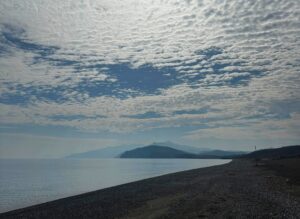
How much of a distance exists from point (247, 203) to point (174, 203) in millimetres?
8725

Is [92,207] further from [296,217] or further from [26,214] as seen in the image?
[296,217]

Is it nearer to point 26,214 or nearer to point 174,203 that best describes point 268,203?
point 174,203

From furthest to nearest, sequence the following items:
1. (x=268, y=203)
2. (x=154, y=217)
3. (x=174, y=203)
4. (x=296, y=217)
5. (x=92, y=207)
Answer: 1. (x=92, y=207)
2. (x=174, y=203)
3. (x=268, y=203)
4. (x=154, y=217)
5. (x=296, y=217)

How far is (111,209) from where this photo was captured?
38281 mm

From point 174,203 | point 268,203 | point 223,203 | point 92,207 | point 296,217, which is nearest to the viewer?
point 296,217

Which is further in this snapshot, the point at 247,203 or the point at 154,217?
the point at 247,203

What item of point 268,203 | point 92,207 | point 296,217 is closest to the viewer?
point 296,217

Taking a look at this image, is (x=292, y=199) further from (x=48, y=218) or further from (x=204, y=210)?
(x=48, y=218)

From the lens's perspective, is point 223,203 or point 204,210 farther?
point 223,203

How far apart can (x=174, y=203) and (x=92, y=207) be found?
432 inches

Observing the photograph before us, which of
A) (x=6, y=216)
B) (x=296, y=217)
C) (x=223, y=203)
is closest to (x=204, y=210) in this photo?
(x=223, y=203)

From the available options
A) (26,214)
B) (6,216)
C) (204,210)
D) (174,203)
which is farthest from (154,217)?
(6,216)

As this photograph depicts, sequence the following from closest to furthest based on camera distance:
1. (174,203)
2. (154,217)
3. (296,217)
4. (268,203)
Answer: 1. (296,217)
2. (154,217)
3. (268,203)
4. (174,203)

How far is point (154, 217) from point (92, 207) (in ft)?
45.6
